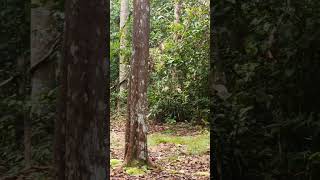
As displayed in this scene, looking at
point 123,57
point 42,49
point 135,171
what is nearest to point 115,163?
point 135,171

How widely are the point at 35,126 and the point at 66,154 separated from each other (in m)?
2.07

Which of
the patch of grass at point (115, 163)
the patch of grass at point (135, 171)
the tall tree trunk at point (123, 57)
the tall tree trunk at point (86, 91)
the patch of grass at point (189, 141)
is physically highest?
the tall tree trunk at point (123, 57)

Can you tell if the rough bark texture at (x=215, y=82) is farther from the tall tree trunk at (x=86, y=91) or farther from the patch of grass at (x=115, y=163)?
the patch of grass at (x=115, y=163)

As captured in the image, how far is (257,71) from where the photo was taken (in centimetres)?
491

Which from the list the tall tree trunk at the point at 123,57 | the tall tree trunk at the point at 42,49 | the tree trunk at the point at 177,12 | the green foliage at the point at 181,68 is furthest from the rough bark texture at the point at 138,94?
the tree trunk at the point at 177,12

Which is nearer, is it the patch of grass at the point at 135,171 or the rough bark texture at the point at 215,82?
the rough bark texture at the point at 215,82

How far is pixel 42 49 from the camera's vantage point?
220 inches

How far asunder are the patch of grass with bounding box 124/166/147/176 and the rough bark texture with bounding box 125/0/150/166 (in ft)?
0.56

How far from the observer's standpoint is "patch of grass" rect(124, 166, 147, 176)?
35.3ft

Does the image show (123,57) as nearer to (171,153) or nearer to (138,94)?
(171,153)

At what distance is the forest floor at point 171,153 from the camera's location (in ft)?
35.4

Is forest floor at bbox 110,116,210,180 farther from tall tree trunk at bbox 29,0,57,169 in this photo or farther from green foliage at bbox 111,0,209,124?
tall tree trunk at bbox 29,0,57,169

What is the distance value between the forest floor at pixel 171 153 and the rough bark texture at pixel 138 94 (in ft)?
1.32

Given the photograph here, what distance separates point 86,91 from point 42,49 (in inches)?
75.8
